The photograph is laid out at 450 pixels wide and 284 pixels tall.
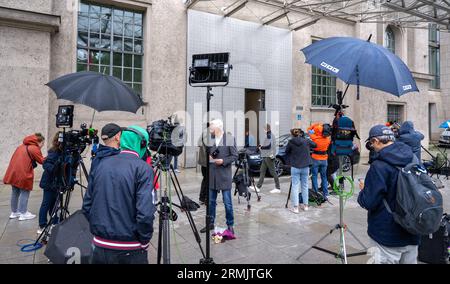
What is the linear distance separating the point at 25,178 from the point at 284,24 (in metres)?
13.8

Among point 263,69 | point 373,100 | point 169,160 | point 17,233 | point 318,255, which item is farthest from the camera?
point 373,100

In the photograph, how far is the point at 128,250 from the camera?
2.52m

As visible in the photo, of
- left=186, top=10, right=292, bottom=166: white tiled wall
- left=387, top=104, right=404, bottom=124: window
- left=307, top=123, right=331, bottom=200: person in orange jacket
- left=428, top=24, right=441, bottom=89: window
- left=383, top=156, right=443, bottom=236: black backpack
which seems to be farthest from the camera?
left=428, top=24, right=441, bottom=89: window

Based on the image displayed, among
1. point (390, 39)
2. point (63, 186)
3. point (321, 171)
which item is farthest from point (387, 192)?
point (390, 39)

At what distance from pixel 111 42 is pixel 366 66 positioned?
10967 mm

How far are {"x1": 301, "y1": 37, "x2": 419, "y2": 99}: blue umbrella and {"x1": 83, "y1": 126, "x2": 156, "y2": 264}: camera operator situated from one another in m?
2.48

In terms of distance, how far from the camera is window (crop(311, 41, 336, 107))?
17250 mm

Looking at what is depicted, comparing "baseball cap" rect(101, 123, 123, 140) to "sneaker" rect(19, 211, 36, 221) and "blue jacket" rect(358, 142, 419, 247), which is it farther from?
"sneaker" rect(19, 211, 36, 221)

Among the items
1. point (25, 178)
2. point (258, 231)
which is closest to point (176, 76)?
point (25, 178)

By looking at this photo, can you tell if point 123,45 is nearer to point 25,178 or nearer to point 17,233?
point 25,178

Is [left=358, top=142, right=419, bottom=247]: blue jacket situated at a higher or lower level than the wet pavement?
higher

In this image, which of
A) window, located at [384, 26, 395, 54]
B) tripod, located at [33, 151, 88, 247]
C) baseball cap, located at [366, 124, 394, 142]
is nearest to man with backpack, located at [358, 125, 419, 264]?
baseball cap, located at [366, 124, 394, 142]

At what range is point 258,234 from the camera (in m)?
5.36

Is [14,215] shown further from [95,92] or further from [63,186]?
[95,92]
